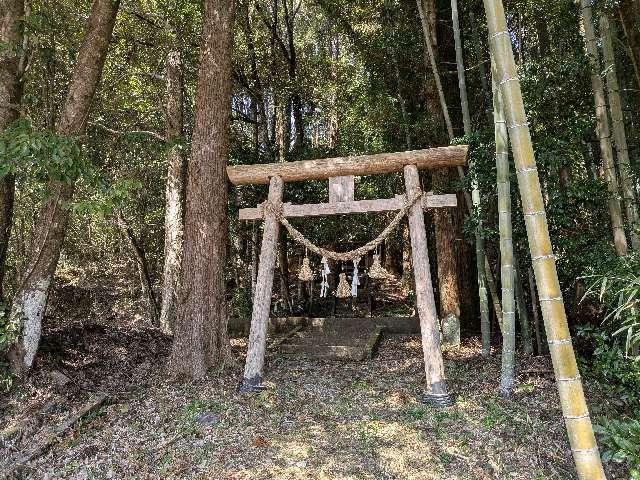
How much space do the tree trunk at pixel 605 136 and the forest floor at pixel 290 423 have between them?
4.98 feet

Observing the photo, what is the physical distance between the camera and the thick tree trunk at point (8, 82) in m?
5.42

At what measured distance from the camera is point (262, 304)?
204 inches

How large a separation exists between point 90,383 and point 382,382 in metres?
3.28

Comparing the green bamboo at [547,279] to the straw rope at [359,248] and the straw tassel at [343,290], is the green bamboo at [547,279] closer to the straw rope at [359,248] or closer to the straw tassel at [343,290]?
the straw rope at [359,248]

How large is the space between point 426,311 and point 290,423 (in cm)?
170

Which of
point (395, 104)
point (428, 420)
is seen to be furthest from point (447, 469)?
point (395, 104)

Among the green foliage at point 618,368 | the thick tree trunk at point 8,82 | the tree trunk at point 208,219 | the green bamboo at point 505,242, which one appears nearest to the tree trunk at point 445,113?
the green bamboo at point 505,242

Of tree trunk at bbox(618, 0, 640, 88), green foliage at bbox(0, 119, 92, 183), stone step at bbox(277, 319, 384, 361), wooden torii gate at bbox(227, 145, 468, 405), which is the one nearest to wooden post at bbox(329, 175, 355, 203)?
wooden torii gate at bbox(227, 145, 468, 405)

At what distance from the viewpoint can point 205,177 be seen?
5449 mm

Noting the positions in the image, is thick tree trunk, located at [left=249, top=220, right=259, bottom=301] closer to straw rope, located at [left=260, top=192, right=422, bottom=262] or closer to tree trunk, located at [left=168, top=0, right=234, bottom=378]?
tree trunk, located at [left=168, top=0, right=234, bottom=378]

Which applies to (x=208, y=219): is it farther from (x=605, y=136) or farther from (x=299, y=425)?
(x=605, y=136)

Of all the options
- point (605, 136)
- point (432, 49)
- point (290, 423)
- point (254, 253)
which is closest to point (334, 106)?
point (432, 49)

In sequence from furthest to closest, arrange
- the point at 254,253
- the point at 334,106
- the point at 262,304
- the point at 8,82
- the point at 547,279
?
the point at 334,106, the point at 254,253, the point at 8,82, the point at 262,304, the point at 547,279

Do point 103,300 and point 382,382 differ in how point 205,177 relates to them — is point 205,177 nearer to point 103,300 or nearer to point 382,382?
point 382,382
